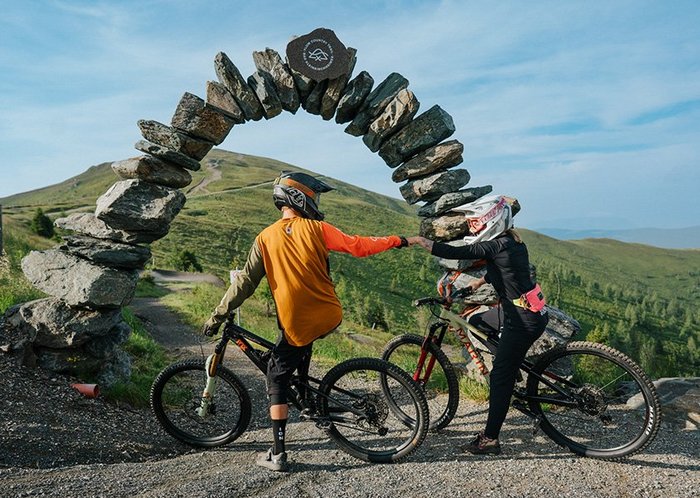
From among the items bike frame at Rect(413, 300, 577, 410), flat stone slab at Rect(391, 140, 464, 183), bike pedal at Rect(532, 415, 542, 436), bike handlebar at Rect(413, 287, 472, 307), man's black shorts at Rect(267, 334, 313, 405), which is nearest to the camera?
man's black shorts at Rect(267, 334, 313, 405)

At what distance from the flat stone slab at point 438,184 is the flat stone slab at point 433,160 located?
4.7 inches

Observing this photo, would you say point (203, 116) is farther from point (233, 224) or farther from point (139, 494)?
point (233, 224)

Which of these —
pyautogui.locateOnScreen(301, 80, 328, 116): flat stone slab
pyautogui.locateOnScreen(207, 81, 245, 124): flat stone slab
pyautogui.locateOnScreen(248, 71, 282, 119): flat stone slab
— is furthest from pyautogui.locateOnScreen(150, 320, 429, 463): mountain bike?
pyautogui.locateOnScreen(301, 80, 328, 116): flat stone slab

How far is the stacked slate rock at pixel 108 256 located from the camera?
25.9 ft

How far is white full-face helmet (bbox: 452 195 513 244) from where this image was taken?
19.4 ft

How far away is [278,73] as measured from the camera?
8.28 m

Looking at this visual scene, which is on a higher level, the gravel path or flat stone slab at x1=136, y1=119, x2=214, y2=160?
flat stone slab at x1=136, y1=119, x2=214, y2=160

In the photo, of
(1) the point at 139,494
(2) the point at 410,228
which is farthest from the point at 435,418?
(2) the point at 410,228

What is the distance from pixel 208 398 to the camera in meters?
6.20

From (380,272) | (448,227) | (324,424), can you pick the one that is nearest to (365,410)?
(324,424)

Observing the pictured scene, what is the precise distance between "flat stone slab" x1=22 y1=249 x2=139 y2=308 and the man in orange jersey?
296 cm

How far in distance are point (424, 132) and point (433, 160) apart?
47 centimetres

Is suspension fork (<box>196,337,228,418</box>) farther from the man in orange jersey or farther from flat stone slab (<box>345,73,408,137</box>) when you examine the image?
flat stone slab (<box>345,73,408,137</box>)

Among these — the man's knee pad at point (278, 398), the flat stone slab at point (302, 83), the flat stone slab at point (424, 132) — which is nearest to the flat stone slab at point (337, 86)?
the flat stone slab at point (302, 83)
